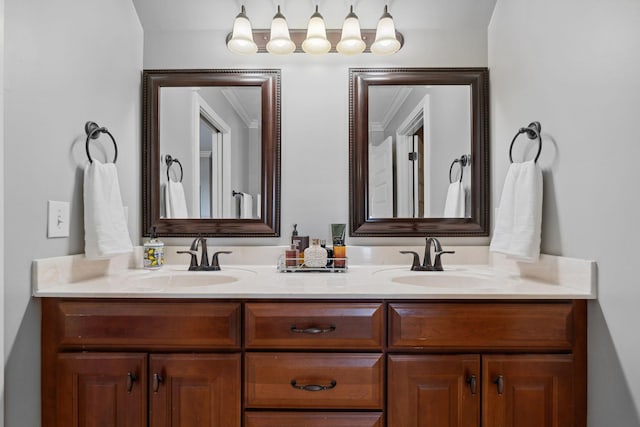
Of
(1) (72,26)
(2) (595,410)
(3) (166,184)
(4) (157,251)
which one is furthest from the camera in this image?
(3) (166,184)

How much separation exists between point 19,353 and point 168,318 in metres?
0.43

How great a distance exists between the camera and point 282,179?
5.53ft

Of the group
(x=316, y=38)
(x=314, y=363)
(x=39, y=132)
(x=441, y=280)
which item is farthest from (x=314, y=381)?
(x=316, y=38)

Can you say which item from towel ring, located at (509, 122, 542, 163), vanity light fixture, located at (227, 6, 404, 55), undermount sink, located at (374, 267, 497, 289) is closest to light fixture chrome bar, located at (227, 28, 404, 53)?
vanity light fixture, located at (227, 6, 404, 55)

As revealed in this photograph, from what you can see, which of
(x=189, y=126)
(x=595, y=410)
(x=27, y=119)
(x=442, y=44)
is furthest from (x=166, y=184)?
(x=595, y=410)

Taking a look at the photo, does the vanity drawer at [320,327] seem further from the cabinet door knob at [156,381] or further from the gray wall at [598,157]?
the gray wall at [598,157]

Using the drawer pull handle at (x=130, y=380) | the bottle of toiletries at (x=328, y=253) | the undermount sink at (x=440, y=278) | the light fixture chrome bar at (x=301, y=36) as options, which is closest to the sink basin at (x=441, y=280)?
the undermount sink at (x=440, y=278)

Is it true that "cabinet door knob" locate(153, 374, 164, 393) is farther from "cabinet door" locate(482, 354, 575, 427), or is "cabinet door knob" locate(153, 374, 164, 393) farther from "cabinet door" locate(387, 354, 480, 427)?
"cabinet door" locate(482, 354, 575, 427)

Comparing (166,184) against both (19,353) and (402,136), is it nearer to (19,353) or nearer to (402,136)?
(19,353)

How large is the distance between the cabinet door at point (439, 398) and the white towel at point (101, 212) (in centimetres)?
109

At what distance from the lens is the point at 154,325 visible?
1.08 meters

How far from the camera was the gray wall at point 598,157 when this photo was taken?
935 mm

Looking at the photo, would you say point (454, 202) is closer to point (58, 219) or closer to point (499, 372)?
point (499, 372)

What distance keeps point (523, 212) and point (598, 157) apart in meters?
0.31
